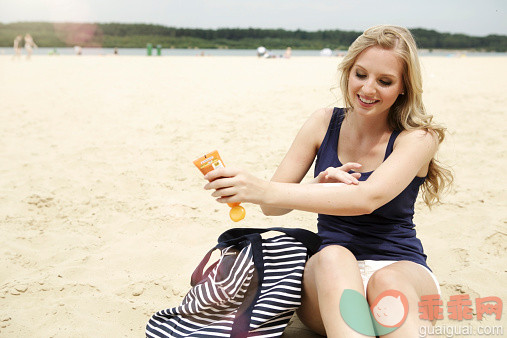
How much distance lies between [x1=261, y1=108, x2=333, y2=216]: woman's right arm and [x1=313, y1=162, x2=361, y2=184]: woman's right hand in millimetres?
305

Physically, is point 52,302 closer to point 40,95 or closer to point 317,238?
point 317,238

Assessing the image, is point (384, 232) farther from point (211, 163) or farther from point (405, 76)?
point (211, 163)

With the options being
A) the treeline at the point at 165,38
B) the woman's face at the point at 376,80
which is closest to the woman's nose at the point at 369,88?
the woman's face at the point at 376,80

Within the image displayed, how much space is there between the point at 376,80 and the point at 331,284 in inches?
36.9

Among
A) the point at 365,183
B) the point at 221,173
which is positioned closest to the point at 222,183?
the point at 221,173

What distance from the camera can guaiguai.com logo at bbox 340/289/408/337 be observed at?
1.64 m

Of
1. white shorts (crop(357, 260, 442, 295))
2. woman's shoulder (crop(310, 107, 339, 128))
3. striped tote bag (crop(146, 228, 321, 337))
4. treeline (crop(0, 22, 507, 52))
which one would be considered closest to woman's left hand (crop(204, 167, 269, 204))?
striped tote bag (crop(146, 228, 321, 337))

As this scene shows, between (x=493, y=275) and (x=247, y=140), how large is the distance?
3698 mm

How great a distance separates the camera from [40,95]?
9352 millimetres

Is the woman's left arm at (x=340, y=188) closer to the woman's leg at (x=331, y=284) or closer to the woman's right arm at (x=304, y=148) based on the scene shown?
the woman's leg at (x=331, y=284)

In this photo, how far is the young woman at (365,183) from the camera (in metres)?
1.76

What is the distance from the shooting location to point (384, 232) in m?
2.13

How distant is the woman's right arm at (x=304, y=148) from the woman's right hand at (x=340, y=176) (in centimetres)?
31

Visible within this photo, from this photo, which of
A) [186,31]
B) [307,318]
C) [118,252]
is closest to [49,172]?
[118,252]
